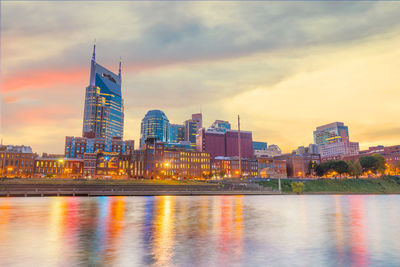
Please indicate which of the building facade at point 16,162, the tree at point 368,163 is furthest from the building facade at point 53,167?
the tree at point 368,163

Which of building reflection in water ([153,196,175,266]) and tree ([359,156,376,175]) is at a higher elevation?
tree ([359,156,376,175])

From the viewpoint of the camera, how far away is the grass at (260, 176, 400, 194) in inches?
4611

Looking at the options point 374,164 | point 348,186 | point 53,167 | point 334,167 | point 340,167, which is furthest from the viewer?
point 53,167

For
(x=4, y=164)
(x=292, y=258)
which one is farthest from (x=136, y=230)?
(x=4, y=164)

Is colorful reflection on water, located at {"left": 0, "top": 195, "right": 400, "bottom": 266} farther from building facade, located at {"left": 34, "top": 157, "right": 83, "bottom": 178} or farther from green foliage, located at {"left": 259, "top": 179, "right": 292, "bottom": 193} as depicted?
building facade, located at {"left": 34, "top": 157, "right": 83, "bottom": 178}

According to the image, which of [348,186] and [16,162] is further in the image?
Answer: [16,162]

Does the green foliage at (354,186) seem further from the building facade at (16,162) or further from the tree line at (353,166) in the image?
the building facade at (16,162)

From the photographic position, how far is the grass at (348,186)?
384 ft

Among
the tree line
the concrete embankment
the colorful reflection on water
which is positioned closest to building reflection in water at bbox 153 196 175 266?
the colorful reflection on water

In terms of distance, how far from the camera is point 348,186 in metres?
125

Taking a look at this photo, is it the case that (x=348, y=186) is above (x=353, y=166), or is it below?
below

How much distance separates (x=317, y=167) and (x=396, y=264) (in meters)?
172

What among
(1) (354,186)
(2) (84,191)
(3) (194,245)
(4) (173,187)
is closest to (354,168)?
(1) (354,186)

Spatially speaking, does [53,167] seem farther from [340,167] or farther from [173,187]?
[340,167]
